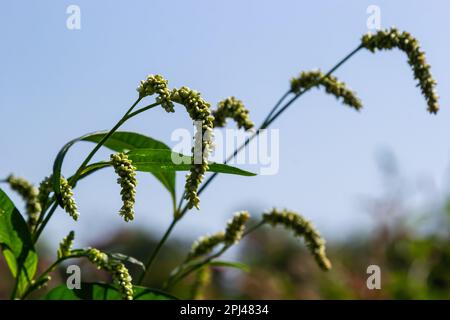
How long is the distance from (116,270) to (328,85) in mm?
1292

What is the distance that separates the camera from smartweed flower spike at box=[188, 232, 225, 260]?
2684mm

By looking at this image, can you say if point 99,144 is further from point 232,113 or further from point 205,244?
point 205,244

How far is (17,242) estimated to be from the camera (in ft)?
7.40

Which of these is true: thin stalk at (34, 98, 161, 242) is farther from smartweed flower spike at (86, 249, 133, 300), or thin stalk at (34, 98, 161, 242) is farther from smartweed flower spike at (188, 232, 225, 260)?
smartweed flower spike at (188, 232, 225, 260)

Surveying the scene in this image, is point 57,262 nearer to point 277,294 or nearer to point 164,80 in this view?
point 164,80

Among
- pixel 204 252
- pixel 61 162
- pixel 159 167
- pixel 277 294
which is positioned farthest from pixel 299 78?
pixel 277 294

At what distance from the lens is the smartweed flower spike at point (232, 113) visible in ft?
7.95

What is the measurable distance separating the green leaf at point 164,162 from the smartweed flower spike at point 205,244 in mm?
689

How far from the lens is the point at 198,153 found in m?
1.77

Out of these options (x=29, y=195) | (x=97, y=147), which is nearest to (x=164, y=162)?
(x=97, y=147)

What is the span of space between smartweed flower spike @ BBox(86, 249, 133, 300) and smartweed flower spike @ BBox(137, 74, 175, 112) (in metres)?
0.48

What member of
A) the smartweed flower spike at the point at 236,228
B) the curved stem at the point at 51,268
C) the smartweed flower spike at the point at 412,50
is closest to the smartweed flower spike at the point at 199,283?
the smartweed flower spike at the point at 236,228

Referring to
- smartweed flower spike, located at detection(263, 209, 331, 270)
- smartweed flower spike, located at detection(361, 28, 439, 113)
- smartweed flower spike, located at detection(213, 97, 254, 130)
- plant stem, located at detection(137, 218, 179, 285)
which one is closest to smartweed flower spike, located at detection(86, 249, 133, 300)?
plant stem, located at detection(137, 218, 179, 285)
